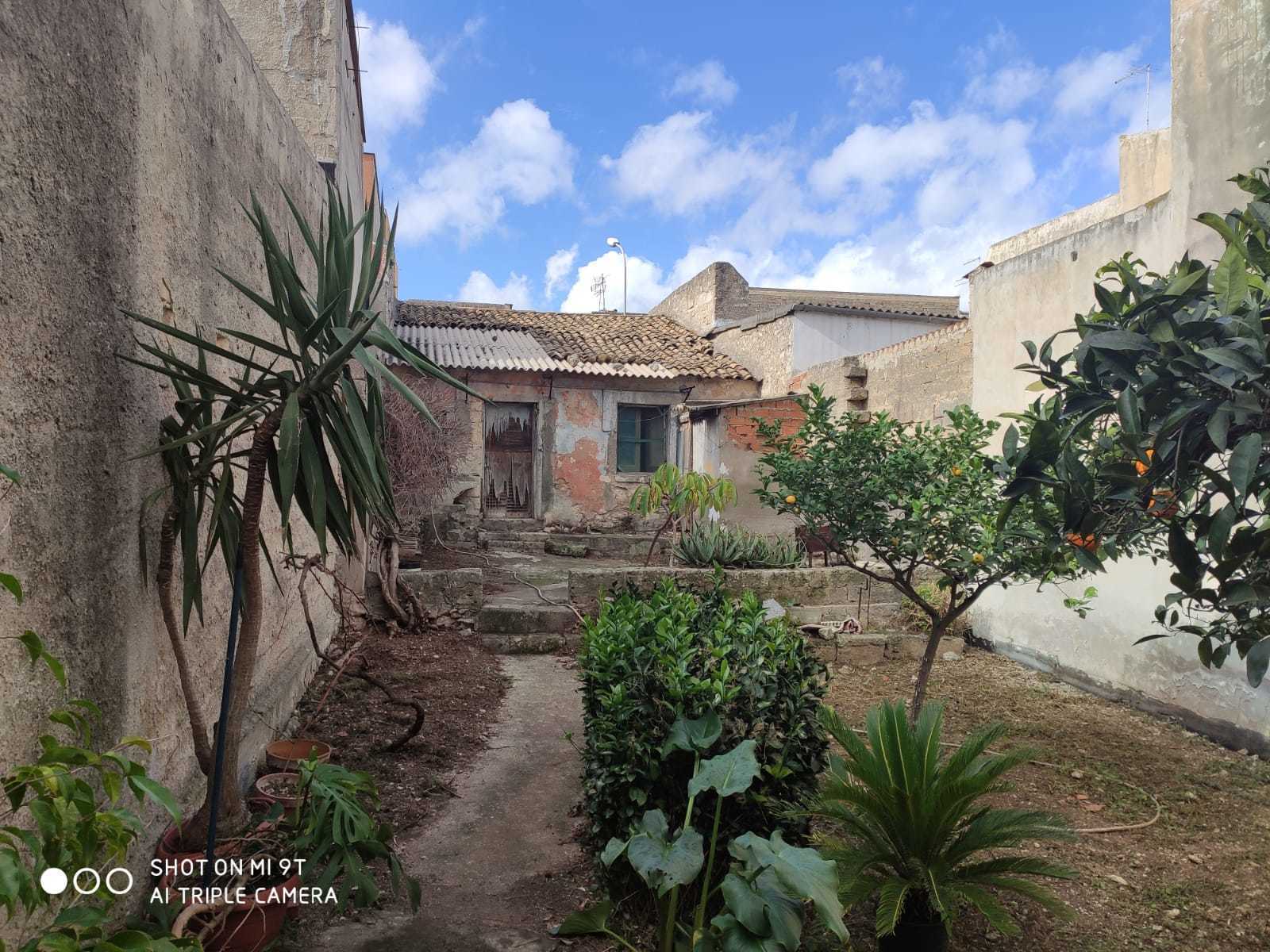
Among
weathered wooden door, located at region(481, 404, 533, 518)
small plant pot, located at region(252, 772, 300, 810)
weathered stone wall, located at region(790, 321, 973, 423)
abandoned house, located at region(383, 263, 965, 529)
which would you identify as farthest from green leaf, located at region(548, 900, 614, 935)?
weathered wooden door, located at region(481, 404, 533, 518)

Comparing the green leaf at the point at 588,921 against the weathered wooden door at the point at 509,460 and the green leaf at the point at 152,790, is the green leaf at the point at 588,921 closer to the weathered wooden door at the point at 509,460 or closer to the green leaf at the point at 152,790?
the green leaf at the point at 152,790

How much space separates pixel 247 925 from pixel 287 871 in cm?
17

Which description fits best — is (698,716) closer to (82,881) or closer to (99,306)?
(82,881)

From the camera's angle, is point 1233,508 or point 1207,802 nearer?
point 1233,508

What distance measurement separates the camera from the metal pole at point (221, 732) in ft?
7.26

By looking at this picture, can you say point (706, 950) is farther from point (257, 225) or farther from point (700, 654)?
point (257, 225)

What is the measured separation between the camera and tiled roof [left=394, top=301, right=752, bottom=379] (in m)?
14.8

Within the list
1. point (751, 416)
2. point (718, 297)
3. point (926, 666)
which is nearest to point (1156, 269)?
point (926, 666)

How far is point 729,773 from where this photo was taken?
7.91 ft

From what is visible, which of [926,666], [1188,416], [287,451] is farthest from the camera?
[926,666]

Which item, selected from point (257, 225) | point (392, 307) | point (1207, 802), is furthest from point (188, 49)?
point (392, 307)

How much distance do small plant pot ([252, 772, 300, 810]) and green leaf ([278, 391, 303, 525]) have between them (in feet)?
4.61

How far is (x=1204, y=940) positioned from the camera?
2.90 meters

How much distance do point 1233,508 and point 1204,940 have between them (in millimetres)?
2223
